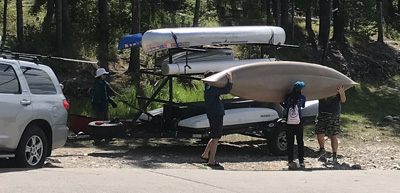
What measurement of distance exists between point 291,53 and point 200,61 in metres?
14.3

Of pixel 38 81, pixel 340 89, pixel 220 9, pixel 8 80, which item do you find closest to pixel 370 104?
pixel 340 89

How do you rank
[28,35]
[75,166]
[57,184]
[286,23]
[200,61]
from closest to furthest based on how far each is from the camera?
[57,184] < [75,166] < [200,61] < [28,35] < [286,23]

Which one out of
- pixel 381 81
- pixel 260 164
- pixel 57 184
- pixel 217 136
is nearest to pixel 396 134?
pixel 260 164

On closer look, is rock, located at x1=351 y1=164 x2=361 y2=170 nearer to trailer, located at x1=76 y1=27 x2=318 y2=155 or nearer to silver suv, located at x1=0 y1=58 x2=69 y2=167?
trailer, located at x1=76 y1=27 x2=318 y2=155

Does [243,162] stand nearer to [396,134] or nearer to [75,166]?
[75,166]

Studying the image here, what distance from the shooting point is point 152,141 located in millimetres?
14609

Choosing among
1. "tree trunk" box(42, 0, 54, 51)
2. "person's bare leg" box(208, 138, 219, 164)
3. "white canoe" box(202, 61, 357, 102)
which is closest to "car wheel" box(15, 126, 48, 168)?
"person's bare leg" box(208, 138, 219, 164)

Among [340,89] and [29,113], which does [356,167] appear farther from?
[29,113]

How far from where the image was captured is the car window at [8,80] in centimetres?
914

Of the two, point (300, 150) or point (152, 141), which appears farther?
point (152, 141)

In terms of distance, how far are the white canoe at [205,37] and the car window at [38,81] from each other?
2.63 meters

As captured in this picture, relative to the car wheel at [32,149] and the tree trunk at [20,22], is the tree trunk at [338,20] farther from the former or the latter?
the car wheel at [32,149]

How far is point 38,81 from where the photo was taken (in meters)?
9.92

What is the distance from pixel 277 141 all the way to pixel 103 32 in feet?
36.8
